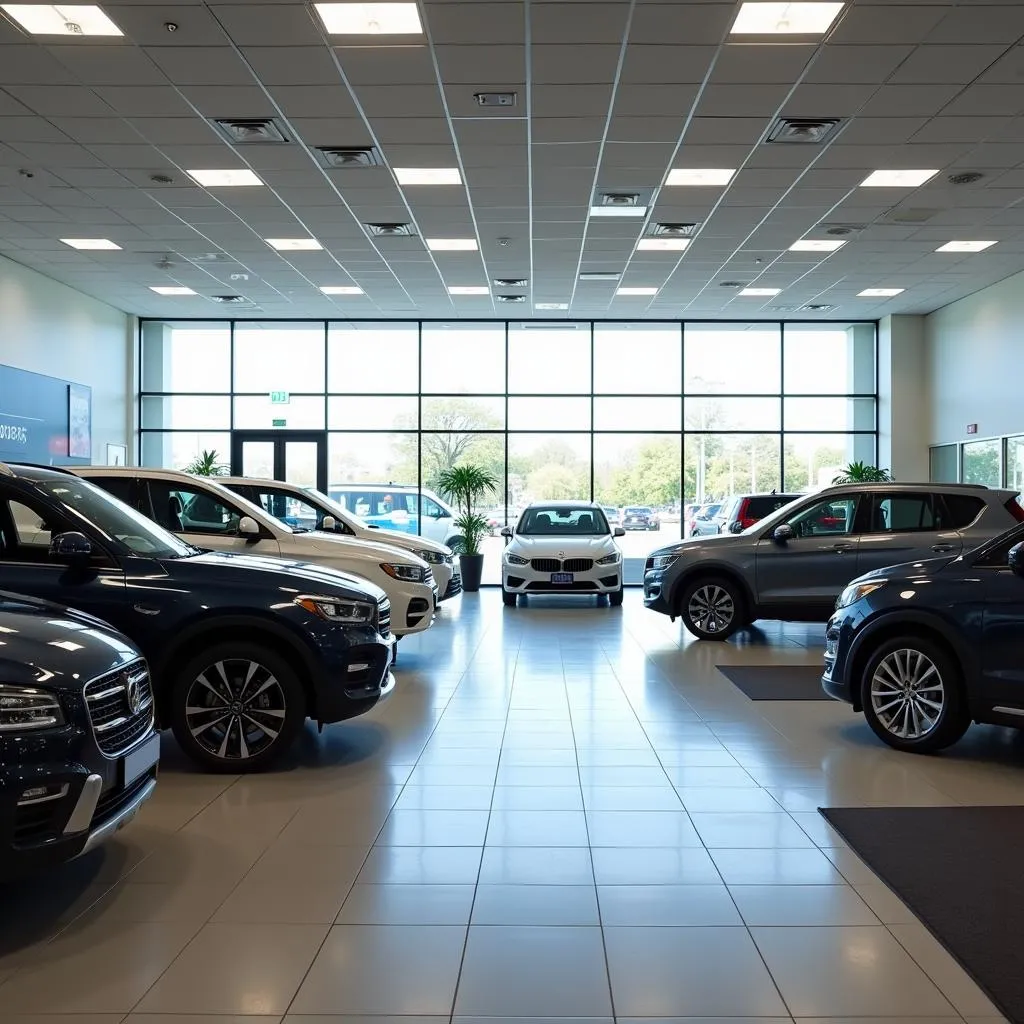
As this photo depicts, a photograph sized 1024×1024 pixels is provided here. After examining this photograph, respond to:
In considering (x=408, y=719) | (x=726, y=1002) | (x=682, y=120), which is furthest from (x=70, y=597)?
(x=682, y=120)

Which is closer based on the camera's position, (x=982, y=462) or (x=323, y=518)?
(x=323, y=518)

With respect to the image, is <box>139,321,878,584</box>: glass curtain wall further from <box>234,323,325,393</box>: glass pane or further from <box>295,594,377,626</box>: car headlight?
<box>295,594,377,626</box>: car headlight

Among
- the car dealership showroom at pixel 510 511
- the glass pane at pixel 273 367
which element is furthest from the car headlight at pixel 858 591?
the glass pane at pixel 273 367

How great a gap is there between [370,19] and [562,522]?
8.46 meters

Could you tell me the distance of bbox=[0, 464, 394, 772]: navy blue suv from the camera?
16.5ft

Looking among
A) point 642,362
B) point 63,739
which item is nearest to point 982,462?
point 642,362

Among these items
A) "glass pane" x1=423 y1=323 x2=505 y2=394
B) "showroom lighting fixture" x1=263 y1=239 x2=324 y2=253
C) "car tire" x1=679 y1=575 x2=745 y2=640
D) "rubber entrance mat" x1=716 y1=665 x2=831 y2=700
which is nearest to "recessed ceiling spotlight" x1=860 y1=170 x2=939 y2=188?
"car tire" x1=679 y1=575 x2=745 y2=640

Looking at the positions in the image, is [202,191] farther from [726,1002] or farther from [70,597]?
[726,1002]

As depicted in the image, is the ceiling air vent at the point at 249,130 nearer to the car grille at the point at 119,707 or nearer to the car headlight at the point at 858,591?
the car headlight at the point at 858,591

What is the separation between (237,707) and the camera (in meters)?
5.11

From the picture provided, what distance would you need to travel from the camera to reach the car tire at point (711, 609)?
10133mm

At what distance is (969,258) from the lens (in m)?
13.2

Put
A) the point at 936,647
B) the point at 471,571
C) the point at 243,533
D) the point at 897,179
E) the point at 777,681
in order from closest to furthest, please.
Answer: the point at 936,647 → the point at 243,533 → the point at 777,681 → the point at 897,179 → the point at 471,571

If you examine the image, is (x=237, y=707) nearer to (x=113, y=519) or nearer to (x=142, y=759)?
(x=113, y=519)
